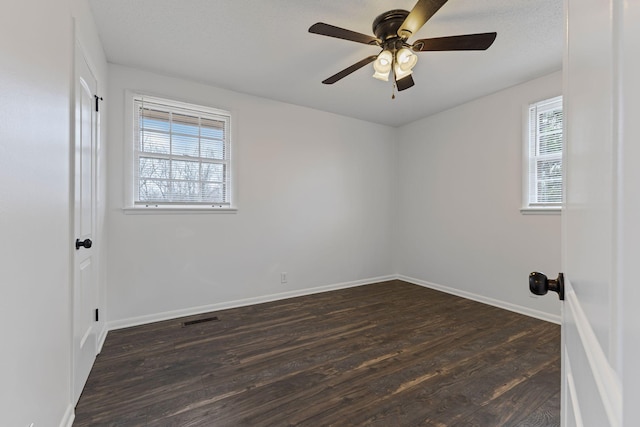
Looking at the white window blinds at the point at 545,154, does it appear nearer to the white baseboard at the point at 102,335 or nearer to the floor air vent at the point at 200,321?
the floor air vent at the point at 200,321

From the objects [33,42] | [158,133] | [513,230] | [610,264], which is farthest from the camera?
[513,230]

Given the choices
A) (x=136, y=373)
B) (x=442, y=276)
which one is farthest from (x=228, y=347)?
(x=442, y=276)

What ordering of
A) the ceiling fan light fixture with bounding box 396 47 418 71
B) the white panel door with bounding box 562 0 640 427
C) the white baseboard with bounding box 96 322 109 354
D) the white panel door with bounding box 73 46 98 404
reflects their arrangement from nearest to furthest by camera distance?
the white panel door with bounding box 562 0 640 427 → the white panel door with bounding box 73 46 98 404 → the ceiling fan light fixture with bounding box 396 47 418 71 → the white baseboard with bounding box 96 322 109 354

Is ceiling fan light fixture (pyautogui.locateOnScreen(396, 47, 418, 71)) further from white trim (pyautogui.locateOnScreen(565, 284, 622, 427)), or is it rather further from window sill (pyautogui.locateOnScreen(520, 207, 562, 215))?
window sill (pyautogui.locateOnScreen(520, 207, 562, 215))

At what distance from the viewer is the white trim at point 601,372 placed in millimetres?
325

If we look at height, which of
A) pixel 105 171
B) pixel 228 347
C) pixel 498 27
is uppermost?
pixel 498 27

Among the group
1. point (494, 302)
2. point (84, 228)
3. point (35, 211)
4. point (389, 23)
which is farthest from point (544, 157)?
point (84, 228)

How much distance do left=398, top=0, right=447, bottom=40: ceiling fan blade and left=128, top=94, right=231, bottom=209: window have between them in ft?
7.54

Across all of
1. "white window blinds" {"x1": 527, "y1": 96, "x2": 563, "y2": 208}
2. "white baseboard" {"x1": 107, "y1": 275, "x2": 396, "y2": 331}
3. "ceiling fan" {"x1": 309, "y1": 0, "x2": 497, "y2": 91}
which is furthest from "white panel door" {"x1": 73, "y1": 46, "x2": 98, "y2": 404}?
"white window blinds" {"x1": 527, "y1": 96, "x2": 563, "y2": 208}

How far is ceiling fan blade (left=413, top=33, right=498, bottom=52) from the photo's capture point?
1.75 meters

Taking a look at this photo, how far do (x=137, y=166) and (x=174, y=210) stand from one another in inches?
23.1

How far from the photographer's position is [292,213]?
3.93 m

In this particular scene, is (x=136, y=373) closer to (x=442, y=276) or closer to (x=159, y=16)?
(x=159, y=16)

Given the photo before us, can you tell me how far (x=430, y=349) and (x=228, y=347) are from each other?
1.75 meters
